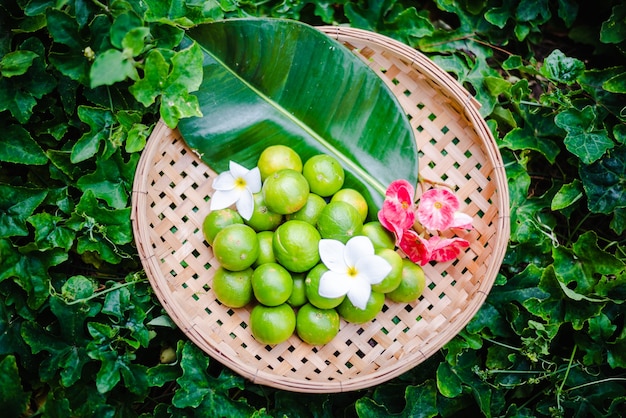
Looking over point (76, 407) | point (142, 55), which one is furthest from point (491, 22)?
point (76, 407)

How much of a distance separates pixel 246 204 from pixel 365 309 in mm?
522

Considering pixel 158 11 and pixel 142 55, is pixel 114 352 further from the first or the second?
pixel 158 11

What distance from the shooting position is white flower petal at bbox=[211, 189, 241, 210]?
186 centimetres

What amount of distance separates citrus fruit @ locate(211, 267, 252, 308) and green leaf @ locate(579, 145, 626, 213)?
128 centimetres

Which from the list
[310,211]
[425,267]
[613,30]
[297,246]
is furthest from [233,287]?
[613,30]

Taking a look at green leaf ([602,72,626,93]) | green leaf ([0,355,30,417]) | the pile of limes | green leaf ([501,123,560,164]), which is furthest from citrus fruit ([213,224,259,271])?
green leaf ([602,72,626,93])

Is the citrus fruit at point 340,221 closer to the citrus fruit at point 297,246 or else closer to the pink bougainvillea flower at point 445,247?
the citrus fruit at point 297,246

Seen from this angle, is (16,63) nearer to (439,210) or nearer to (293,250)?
(293,250)

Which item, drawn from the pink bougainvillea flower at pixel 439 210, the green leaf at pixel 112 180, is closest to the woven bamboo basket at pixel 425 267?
the green leaf at pixel 112 180

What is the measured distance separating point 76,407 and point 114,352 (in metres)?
0.22

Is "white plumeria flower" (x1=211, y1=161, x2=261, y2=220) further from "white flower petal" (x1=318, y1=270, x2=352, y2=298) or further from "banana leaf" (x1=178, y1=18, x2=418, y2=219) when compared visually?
"white flower petal" (x1=318, y1=270, x2=352, y2=298)

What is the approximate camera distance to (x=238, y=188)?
6.10ft

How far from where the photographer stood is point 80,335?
179cm

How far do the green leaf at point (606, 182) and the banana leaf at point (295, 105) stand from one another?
0.69m
